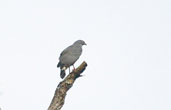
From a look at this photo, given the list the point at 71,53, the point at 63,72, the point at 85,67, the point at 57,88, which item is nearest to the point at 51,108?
the point at 57,88

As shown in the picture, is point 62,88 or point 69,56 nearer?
point 62,88

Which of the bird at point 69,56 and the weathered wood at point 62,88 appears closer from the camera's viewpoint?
the weathered wood at point 62,88

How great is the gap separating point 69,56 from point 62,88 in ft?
17.1

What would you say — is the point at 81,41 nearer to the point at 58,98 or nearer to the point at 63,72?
the point at 63,72

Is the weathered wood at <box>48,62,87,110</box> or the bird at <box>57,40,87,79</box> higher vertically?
the bird at <box>57,40,87,79</box>

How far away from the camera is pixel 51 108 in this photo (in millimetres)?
5301

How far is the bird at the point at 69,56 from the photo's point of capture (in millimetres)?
10797

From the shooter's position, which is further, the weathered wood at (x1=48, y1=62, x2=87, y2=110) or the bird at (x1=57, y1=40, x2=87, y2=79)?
the bird at (x1=57, y1=40, x2=87, y2=79)

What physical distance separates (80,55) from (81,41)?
3.20ft

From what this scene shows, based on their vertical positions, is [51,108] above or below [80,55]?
below

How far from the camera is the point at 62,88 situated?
595cm

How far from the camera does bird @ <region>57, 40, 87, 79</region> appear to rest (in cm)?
1080

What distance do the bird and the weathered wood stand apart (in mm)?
3764

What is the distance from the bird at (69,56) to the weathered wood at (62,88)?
3.76 m
